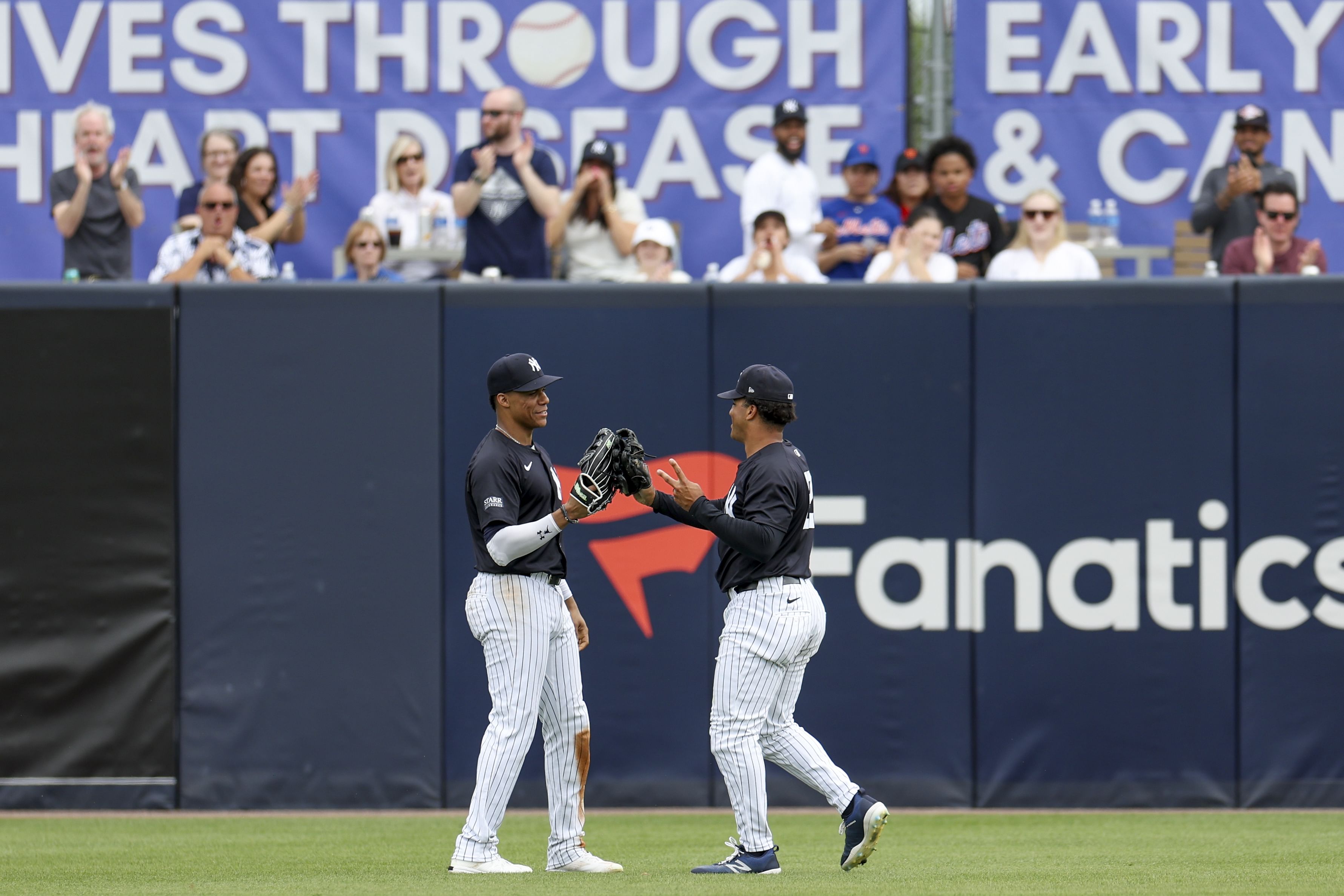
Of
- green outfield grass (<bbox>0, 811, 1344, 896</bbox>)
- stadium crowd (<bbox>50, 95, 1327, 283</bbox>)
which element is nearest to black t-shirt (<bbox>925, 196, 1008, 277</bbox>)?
stadium crowd (<bbox>50, 95, 1327, 283</bbox>)

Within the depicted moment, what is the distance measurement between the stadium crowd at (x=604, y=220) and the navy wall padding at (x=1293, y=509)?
63 cm

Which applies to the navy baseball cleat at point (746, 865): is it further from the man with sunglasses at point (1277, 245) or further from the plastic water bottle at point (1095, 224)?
the plastic water bottle at point (1095, 224)

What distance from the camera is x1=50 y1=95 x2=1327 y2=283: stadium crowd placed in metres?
11.6

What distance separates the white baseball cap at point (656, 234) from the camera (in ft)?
37.6

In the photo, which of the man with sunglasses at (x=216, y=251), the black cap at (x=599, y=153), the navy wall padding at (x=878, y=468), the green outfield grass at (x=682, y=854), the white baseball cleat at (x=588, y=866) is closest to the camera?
the green outfield grass at (x=682, y=854)

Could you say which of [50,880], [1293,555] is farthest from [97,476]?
[1293,555]

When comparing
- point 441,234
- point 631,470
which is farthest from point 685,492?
point 441,234

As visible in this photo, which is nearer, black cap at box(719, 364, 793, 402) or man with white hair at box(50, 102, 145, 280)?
black cap at box(719, 364, 793, 402)

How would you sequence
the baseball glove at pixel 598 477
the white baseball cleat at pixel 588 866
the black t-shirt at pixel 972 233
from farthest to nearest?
the black t-shirt at pixel 972 233
the white baseball cleat at pixel 588 866
the baseball glove at pixel 598 477

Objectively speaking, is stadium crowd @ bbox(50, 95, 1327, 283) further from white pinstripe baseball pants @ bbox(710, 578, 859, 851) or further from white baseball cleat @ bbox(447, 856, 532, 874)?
white baseball cleat @ bbox(447, 856, 532, 874)

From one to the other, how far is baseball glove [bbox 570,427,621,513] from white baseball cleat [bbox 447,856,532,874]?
Result: 1.50 meters

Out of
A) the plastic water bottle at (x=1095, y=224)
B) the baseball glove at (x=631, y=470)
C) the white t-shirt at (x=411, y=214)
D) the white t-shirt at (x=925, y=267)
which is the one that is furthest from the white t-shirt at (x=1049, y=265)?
the baseball glove at (x=631, y=470)

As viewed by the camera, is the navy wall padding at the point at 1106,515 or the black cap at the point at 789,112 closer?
the navy wall padding at the point at 1106,515

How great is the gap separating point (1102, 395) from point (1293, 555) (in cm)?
144
